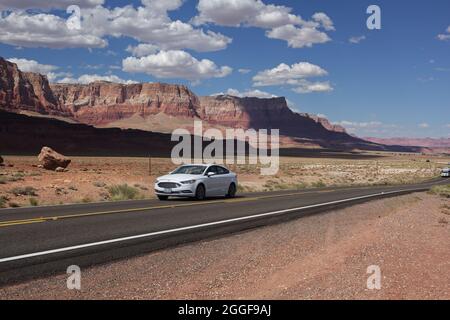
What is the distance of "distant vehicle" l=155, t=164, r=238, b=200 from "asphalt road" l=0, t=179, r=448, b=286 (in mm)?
1611

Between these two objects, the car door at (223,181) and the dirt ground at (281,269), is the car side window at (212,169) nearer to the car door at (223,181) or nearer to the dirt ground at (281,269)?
the car door at (223,181)

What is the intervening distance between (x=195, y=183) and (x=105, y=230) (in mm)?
8585

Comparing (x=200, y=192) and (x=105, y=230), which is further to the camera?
(x=200, y=192)

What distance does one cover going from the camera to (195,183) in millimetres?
19984

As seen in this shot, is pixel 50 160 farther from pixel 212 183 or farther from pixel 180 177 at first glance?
pixel 180 177

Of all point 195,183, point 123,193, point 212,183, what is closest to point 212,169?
point 212,183

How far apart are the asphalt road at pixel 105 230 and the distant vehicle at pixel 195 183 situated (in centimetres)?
161

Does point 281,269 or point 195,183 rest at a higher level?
point 195,183

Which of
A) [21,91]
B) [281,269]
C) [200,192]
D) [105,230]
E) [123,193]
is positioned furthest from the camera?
[21,91]

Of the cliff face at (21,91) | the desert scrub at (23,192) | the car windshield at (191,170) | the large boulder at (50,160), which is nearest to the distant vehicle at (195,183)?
the car windshield at (191,170)

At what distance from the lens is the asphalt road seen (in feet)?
27.2

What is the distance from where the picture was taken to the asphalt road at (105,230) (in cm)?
830

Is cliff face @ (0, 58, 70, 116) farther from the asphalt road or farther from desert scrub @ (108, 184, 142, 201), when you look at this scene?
the asphalt road

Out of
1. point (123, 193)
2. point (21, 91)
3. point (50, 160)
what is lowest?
point (123, 193)
